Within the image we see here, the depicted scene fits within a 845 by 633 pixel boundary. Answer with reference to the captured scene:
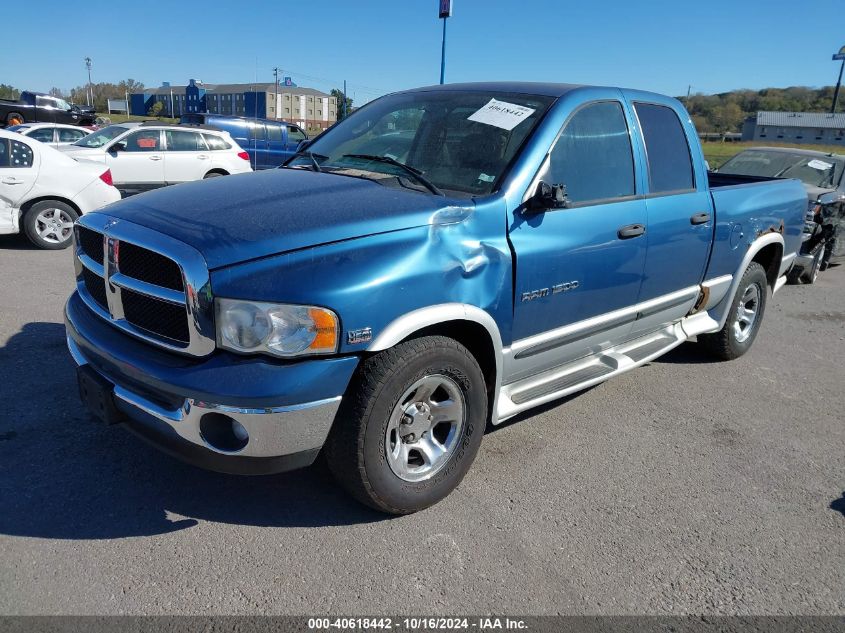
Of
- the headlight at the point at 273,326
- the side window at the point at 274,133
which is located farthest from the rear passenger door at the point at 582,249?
the side window at the point at 274,133

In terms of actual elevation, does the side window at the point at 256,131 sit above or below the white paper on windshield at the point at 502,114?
below

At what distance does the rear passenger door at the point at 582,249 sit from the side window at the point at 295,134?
15704mm

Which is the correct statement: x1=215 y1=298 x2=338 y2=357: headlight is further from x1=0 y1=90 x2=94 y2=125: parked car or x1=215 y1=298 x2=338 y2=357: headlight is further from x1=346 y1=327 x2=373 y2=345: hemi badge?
x1=0 y1=90 x2=94 y2=125: parked car

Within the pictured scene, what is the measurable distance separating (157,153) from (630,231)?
1120 cm

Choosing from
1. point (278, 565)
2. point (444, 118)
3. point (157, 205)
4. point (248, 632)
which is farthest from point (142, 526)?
point (444, 118)

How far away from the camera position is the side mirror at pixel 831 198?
28.6 feet

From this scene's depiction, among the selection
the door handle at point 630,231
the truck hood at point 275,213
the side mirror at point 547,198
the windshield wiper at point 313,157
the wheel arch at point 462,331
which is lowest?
the wheel arch at point 462,331

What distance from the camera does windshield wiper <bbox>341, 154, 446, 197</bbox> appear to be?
331 centimetres

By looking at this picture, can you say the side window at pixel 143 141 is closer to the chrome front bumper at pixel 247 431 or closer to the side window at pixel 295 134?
the side window at pixel 295 134

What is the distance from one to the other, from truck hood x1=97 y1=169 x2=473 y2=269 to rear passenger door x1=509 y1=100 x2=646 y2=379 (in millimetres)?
514

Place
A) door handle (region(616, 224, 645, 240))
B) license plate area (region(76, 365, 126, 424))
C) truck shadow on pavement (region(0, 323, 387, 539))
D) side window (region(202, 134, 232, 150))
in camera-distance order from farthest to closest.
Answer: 1. side window (region(202, 134, 232, 150))
2. door handle (region(616, 224, 645, 240))
3. truck shadow on pavement (region(0, 323, 387, 539))
4. license plate area (region(76, 365, 126, 424))

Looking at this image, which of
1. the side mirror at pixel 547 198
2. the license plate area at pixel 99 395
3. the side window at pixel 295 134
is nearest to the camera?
the license plate area at pixel 99 395

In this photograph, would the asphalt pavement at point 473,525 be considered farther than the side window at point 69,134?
No

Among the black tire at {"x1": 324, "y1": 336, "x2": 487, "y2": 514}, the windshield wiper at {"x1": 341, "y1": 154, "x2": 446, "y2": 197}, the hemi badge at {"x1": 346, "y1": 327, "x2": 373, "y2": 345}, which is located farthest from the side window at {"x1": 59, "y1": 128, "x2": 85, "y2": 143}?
the hemi badge at {"x1": 346, "y1": 327, "x2": 373, "y2": 345}
